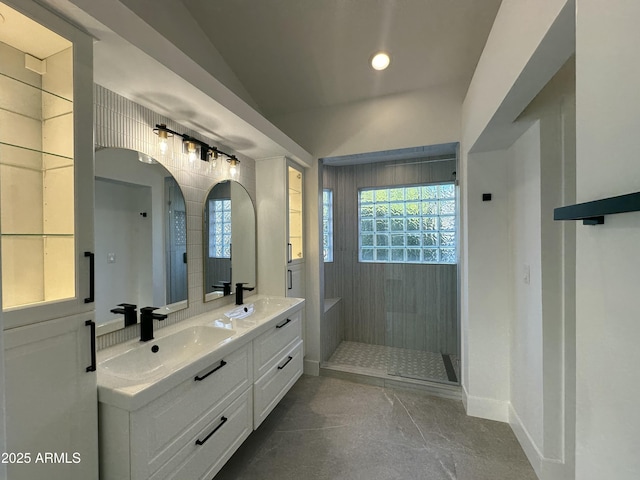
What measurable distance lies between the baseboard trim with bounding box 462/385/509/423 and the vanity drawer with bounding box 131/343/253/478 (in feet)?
6.00

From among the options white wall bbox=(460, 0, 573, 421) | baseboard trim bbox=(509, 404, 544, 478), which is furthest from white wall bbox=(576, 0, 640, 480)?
baseboard trim bbox=(509, 404, 544, 478)

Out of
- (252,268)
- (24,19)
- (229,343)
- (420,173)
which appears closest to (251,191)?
(252,268)

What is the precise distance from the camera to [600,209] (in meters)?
0.56

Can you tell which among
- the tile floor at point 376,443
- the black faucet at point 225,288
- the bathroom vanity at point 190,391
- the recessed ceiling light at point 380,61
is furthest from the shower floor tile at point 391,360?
the recessed ceiling light at point 380,61

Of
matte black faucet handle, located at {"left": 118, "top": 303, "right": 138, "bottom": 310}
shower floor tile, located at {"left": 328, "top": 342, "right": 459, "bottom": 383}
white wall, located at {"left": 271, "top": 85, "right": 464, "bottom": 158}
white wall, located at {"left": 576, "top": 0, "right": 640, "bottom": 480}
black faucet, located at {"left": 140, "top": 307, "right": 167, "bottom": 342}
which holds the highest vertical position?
white wall, located at {"left": 271, "top": 85, "right": 464, "bottom": 158}

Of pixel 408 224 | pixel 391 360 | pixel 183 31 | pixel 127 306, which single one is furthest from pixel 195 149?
pixel 391 360

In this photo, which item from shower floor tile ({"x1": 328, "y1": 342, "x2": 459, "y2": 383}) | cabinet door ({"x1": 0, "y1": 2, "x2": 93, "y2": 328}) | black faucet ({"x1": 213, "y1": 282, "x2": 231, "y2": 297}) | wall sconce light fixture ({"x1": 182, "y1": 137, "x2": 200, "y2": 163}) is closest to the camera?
cabinet door ({"x1": 0, "y1": 2, "x2": 93, "y2": 328})

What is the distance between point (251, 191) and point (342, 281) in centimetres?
184

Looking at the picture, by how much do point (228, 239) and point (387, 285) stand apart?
2172 millimetres

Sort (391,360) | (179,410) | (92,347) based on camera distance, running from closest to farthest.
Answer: (92,347), (179,410), (391,360)

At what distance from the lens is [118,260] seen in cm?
142

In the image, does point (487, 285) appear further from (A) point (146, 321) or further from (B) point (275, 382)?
(A) point (146, 321)

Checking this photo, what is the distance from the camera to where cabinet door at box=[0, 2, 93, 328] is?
922 millimetres

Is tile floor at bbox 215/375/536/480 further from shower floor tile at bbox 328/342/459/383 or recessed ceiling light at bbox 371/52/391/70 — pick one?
recessed ceiling light at bbox 371/52/391/70
